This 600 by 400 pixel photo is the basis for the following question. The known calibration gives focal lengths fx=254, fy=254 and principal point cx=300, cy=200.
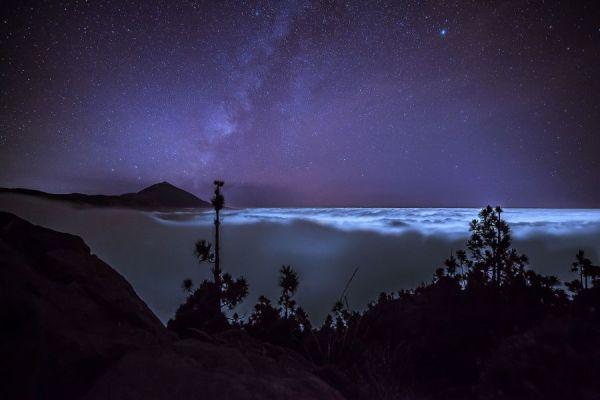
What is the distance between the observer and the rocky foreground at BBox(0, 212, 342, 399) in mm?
1828

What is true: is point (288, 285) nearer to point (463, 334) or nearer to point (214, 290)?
point (214, 290)

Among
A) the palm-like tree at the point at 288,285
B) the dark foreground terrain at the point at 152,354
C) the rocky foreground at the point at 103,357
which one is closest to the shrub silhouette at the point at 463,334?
the dark foreground terrain at the point at 152,354

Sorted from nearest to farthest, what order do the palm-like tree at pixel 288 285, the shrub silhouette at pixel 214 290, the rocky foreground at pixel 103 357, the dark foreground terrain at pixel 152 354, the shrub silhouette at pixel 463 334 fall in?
1. the rocky foreground at pixel 103 357
2. the dark foreground terrain at pixel 152 354
3. the shrub silhouette at pixel 463 334
4. the shrub silhouette at pixel 214 290
5. the palm-like tree at pixel 288 285

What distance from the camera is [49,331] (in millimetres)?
2680

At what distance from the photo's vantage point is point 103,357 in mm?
2658

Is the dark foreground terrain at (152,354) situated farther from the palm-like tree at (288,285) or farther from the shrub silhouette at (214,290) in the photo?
the palm-like tree at (288,285)

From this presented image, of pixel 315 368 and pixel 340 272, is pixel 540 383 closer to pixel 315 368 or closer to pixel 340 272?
pixel 315 368

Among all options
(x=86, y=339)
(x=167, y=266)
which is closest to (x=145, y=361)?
(x=86, y=339)

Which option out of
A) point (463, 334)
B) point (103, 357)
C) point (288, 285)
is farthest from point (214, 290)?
point (103, 357)

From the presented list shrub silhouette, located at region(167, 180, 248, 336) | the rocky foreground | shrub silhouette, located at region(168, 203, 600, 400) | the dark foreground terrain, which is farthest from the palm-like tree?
the rocky foreground

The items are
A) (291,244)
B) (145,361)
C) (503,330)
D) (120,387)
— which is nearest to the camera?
(120,387)

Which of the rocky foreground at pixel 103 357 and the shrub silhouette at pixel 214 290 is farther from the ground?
the rocky foreground at pixel 103 357

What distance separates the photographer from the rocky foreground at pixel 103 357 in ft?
6.00

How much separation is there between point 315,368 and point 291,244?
17132 cm
